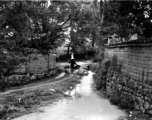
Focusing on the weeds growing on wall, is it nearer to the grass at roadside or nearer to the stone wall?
the stone wall

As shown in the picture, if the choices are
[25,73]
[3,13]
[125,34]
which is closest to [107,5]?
[125,34]

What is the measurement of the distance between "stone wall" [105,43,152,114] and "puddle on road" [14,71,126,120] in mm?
830

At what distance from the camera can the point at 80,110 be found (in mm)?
7027

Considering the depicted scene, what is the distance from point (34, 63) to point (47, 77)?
1.76m

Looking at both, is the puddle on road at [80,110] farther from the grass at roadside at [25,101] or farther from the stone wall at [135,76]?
the stone wall at [135,76]

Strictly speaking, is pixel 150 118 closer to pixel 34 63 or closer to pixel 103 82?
pixel 103 82

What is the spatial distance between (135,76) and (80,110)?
2.73 metres

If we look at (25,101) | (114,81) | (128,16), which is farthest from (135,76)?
(25,101)

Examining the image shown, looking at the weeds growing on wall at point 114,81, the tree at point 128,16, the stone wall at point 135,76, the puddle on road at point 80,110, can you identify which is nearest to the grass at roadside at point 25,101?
the puddle on road at point 80,110

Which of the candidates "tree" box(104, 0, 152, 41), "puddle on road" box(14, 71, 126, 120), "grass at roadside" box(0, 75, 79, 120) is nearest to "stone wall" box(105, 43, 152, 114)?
"tree" box(104, 0, 152, 41)

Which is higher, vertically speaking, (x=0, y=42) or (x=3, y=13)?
(x=3, y=13)

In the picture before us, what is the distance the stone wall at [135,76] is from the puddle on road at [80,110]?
830 millimetres

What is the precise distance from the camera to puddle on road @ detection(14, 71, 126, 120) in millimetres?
6199

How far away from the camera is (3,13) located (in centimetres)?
670
